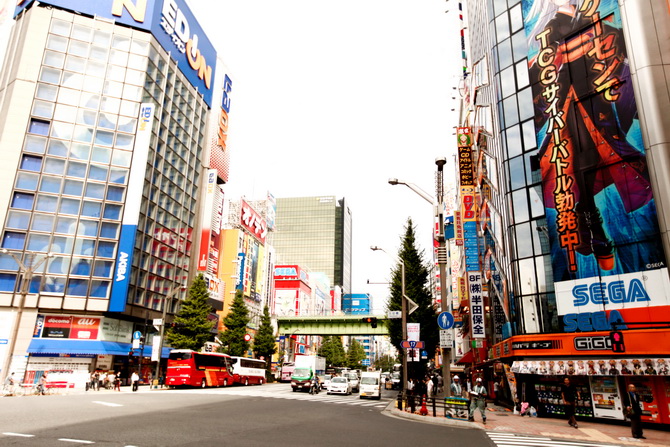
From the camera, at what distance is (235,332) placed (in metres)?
58.4

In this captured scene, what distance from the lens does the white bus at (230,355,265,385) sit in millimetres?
46719

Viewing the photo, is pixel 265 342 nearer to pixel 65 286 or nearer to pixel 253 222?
pixel 65 286

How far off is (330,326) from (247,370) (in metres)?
24.3

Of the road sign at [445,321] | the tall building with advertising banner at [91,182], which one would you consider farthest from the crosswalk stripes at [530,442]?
the tall building with advertising banner at [91,182]

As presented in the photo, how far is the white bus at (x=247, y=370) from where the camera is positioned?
46.7 metres

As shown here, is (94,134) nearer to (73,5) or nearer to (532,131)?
(73,5)

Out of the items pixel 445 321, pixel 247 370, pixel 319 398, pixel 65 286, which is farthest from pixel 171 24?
pixel 445 321

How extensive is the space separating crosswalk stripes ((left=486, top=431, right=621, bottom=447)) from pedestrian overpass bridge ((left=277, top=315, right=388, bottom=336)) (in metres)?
52.0

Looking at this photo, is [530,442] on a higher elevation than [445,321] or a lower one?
lower

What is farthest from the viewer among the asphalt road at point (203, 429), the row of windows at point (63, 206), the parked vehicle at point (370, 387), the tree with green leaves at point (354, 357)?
the tree with green leaves at point (354, 357)

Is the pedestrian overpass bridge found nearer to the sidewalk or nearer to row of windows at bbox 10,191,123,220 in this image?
row of windows at bbox 10,191,123,220

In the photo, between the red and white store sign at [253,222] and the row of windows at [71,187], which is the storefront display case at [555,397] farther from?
the red and white store sign at [253,222]

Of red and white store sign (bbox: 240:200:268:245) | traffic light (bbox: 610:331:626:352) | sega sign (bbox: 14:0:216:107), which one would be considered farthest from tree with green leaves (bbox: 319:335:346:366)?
traffic light (bbox: 610:331:626:352)

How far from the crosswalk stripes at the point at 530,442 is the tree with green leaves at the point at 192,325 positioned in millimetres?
37533
